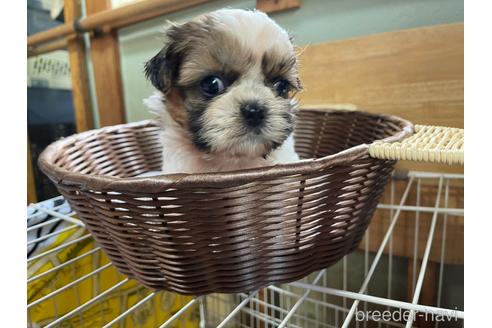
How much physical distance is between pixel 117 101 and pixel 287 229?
1149 millimetres

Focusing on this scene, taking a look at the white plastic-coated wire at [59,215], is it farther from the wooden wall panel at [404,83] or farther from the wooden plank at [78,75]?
the wooden wall panel at [404,83]

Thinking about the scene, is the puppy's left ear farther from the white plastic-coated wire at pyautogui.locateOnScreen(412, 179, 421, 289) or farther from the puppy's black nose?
the white plastic-coated wire at pyautogui.locateOnScreen(412, 179, 421, 289)

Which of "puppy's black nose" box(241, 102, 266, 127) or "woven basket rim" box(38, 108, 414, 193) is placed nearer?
"woven basket rim" box(38, 108, 414, 193)

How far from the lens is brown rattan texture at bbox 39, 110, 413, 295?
A: 0.53 m

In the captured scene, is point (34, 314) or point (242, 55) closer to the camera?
point (242, 55)

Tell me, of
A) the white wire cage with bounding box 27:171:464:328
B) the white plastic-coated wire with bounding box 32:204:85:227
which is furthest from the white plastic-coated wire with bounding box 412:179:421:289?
the white plastic-coated wire with bounding box 32:204:85:227

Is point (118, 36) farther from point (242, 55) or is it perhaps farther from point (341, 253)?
point (341, 253)

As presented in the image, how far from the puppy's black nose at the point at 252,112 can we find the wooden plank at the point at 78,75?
104 centimetres

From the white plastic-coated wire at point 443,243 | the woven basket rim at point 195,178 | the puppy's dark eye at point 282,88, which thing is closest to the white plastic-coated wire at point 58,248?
the woven basket rim at point 195,178

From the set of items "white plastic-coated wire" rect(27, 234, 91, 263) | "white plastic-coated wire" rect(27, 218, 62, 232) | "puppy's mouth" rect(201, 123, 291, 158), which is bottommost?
"white plastic-coated wire" rect(27, 234, 91, 263)

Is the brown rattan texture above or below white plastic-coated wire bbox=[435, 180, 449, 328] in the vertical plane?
above

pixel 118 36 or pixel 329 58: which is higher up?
pixel 118 36

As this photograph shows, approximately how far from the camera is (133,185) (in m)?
0.52
